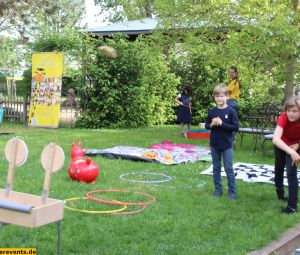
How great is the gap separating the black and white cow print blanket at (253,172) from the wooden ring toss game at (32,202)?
4.67m

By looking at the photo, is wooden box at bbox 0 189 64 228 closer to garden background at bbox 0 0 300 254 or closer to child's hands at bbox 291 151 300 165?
garden background at bbox 0 0 300 254

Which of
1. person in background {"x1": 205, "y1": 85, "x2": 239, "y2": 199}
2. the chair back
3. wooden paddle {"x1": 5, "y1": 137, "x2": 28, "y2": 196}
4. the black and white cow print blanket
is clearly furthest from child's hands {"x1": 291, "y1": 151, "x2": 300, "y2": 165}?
the chair back

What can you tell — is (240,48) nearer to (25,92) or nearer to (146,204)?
(146,204)

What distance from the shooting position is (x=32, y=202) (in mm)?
3576

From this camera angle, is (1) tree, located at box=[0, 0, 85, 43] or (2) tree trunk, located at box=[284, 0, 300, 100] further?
(1) tree, located at box=[0, 0, 85, 43]

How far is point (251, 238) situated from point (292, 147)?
1.52 meters

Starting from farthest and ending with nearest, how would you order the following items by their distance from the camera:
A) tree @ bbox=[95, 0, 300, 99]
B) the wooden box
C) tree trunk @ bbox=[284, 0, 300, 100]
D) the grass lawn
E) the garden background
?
1. tree trunk @ bbox=[284, 0, 300, 100]
2. tree @ bbox=[95, 0, 300, 99]
3. the garden background
4. the grass lawn
5. the wooden box

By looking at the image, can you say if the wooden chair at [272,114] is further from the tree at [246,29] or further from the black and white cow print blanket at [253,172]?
the black and white cow print blanket at [253,172]

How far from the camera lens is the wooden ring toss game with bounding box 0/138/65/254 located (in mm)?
3203

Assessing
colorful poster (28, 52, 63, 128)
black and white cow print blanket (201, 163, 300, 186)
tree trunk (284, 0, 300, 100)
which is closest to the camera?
black and white cow print blanket (201, 163, 300, 186)

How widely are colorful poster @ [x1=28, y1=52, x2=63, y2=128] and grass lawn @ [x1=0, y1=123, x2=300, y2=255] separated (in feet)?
22.6

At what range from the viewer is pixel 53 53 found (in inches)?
603

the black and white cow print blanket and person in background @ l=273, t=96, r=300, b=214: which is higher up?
person in background @ l=273, t=96, r=300, b=214

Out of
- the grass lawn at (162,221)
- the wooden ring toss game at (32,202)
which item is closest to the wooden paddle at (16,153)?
the wooden ring toss game at (32,202)
